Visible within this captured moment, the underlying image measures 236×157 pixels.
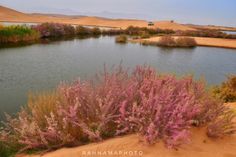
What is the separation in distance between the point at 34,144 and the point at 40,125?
1.59ft

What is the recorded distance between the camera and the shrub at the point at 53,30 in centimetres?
3597

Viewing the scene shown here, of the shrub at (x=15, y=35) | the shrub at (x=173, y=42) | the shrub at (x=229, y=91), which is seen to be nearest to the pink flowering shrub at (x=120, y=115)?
the shrub at (x=229, y=91)

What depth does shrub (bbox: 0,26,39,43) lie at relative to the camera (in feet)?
89.6

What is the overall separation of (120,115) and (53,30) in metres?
36.0

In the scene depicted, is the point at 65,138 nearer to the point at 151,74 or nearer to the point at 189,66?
the point at 151,74

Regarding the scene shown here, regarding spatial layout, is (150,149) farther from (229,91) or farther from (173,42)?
(173,42)

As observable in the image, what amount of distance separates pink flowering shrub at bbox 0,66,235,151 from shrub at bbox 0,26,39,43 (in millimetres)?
24569

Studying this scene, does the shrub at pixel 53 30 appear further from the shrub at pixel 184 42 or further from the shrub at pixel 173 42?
→ the shrub at pixel 184 42

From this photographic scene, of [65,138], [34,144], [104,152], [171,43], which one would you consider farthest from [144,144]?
[171,43]

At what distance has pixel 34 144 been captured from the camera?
13.2 ft

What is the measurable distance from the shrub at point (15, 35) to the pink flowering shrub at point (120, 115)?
2457 cm

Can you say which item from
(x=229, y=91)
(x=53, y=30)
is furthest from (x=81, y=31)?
(x=229, y=91)

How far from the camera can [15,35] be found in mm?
28234

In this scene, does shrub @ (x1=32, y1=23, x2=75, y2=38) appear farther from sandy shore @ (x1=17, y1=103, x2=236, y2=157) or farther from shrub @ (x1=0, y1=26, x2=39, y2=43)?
sandy shore @ (x1=17, y1=103, x2=236, y2=157)
